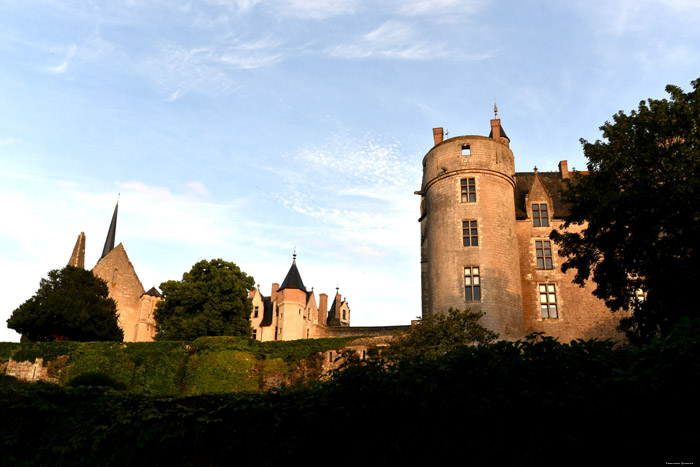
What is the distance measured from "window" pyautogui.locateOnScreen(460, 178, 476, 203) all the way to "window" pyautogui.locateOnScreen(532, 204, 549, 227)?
4.73m

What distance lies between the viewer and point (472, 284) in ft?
91.0

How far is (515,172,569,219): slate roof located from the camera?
32219 millimetres

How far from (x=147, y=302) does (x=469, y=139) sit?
3907 centimetres

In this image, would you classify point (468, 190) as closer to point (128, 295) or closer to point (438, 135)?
point (438, 135)

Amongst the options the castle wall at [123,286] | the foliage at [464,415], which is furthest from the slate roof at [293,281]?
the foliage at [464,415]

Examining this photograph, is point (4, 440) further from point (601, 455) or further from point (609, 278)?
point (609, 278)

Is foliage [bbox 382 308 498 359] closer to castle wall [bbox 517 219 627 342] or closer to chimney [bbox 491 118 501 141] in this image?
castle wall [bbox 517 219 627 342]

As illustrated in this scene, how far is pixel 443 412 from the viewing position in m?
6.35

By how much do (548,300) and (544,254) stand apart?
2655mm

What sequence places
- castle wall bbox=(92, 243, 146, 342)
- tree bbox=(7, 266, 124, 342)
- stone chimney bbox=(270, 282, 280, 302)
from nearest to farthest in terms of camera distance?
tree bbox=(7, 266, 124, 342), castle wall bbox=(92, 243, 146, 342), stone chimney bbox=(270, 282, 280, 302)

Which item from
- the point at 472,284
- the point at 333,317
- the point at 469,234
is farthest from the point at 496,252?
the point at 333,317

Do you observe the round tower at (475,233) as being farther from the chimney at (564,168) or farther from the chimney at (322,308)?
the chimney at (322,308)

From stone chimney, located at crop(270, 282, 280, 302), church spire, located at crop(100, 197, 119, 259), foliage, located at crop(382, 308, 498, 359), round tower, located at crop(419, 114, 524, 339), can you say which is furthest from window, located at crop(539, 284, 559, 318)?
church spire, located at crop(100, 197, 119, 259)

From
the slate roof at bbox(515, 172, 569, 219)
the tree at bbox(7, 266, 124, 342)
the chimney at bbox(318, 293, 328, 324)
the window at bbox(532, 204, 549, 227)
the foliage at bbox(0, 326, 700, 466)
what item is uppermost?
the slate roof at bbox(515, 172, 569, 219)
